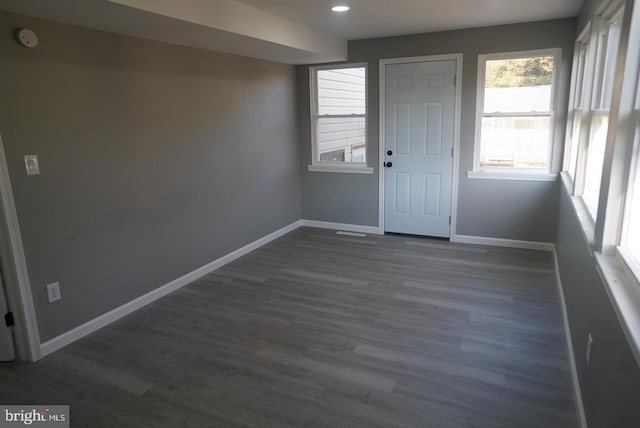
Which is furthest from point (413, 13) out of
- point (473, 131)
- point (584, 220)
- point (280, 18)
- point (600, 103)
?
point (584, 220)

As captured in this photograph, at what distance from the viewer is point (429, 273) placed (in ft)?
13.9

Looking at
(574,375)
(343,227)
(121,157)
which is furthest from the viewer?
(343,227)

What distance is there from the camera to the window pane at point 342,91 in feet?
17.9

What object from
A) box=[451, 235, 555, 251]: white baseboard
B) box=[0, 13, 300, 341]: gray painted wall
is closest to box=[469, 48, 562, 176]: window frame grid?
box=[451, 235, 555, 251]: white baseboard

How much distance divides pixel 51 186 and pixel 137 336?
3.94 feet

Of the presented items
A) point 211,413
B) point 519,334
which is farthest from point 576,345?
point 211,413

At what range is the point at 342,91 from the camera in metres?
5.64

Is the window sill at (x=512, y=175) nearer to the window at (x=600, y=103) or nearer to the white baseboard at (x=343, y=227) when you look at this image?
the white baseboard at (x=343, y=227)

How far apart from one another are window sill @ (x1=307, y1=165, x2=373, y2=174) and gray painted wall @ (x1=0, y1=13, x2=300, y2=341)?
41.3 inches

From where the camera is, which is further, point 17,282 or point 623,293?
point 17,282

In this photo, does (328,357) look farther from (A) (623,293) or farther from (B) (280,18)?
(B) (280,18)

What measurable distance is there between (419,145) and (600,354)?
12.1 feet

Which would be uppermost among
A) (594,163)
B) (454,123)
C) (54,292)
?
(454,123)

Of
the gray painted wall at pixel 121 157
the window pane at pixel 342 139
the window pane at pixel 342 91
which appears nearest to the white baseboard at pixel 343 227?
the window pane at pixel 342 139
